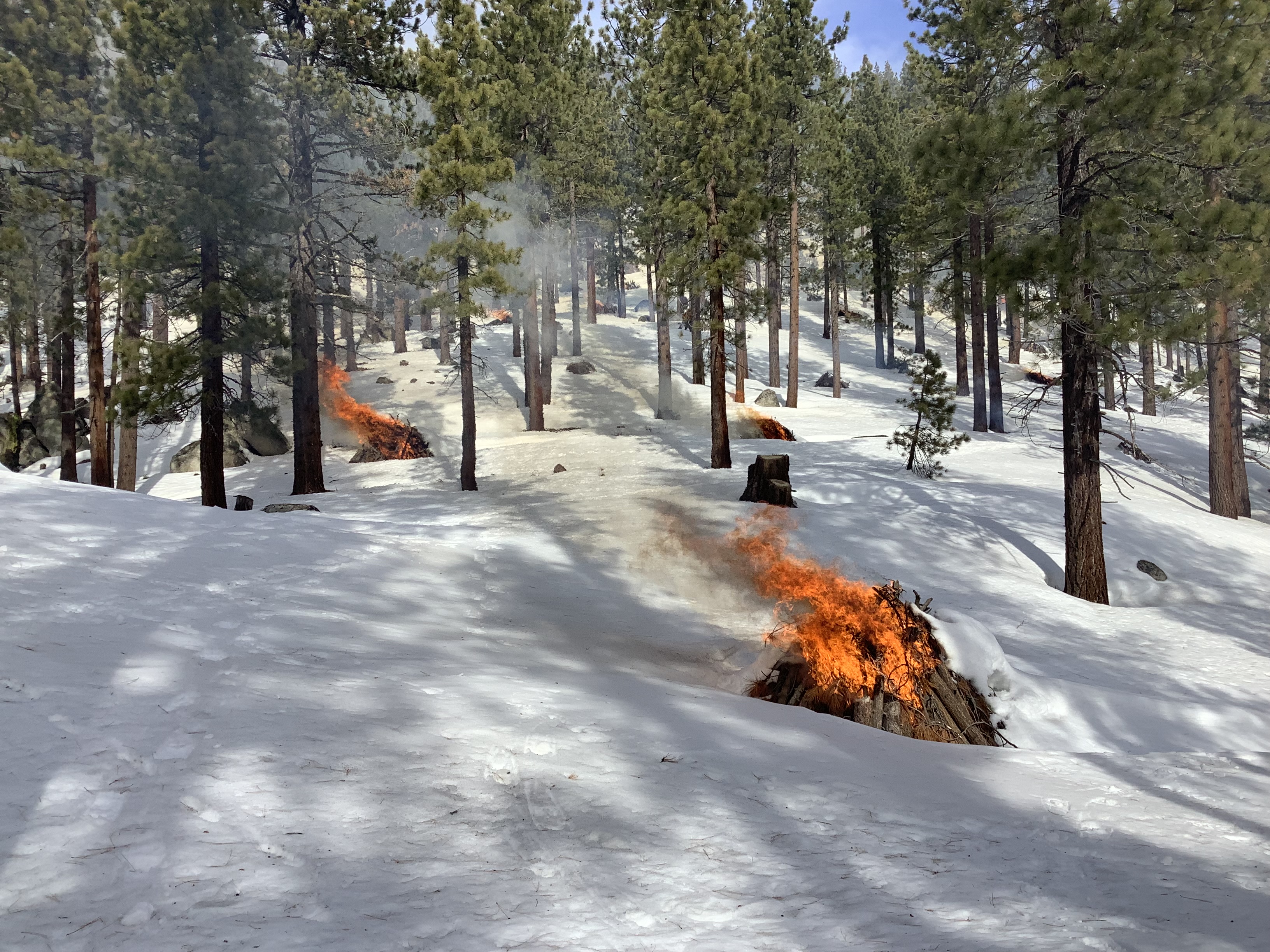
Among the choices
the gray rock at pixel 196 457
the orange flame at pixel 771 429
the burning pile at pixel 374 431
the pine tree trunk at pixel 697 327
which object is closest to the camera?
the pine tree trunk at pixel 697 327

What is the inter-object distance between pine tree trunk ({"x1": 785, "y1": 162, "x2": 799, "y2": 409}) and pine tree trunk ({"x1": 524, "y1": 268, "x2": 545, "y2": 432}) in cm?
951

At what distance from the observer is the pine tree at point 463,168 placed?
17484 mm

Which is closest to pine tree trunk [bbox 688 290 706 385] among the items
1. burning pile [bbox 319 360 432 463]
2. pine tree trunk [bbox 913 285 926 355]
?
burning pile [bbox 319 360 432 463]

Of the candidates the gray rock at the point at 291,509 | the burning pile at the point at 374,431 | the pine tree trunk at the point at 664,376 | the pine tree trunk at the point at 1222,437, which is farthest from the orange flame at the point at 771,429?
the gray rock at the point at 291,509

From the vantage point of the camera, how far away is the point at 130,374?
16.5 m

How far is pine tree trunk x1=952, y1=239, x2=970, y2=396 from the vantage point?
14.1 m

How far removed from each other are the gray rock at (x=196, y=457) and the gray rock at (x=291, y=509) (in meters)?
9.44

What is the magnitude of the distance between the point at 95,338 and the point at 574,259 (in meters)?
23.0

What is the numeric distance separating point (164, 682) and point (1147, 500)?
17871mm

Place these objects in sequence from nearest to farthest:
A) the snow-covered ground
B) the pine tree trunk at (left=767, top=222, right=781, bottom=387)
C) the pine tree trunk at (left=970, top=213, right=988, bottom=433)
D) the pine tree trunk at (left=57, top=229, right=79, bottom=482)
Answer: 1. the snow-covered ground
2. the pine tree trunk at (left=57, top=229, right=79, bottom=482)
3. the pine tree trunk at (left=970, top=213, right=988, bottom=433)
4. the pine tree trunk at (left=767, top=222, right=781, bottom=387)

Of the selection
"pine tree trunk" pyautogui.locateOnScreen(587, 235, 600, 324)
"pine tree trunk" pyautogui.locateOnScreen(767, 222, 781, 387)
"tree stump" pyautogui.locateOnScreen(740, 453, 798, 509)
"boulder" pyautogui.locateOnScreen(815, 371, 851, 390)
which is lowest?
"tree stump" pyautogui.locateOnScreen(740, 453, 798, 509)

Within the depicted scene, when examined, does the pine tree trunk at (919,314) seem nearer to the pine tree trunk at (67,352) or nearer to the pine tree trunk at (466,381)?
the pine tree trunk at (466,381)

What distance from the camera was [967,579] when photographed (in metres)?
11.4

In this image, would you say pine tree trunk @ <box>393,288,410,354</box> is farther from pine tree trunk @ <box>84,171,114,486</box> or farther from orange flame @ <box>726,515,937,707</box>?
orange flame @ <box>726,515,937,707</box>
